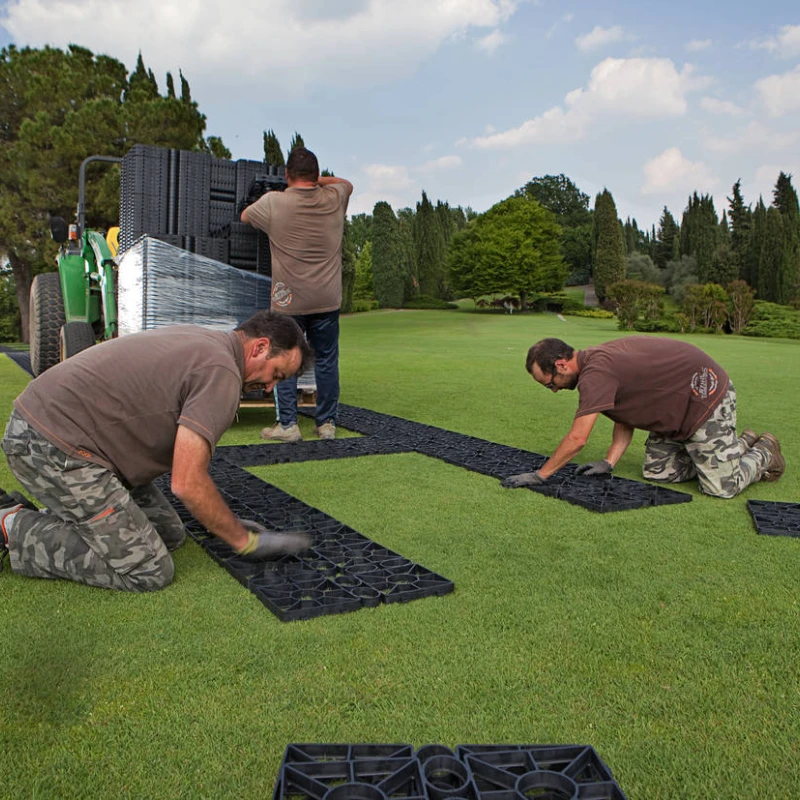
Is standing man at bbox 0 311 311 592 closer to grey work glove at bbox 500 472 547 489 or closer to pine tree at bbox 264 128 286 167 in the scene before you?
grey work glove at bbox 500 472 547 489

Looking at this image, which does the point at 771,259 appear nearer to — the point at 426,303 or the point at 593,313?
the point at 593,313

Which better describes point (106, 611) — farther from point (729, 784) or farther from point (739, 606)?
point (739, 606)

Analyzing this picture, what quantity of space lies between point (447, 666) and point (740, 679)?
35.3 inches

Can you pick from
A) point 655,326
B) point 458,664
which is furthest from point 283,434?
point 655,326

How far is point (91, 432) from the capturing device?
9.33ft

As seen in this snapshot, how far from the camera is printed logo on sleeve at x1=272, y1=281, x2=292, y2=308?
19.4ft

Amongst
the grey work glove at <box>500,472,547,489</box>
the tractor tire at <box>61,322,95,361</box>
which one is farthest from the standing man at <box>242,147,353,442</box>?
the tractor tire at <box>61,322,95,361</box>

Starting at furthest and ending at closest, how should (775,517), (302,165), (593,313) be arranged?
(593,313), (302,165), (775,517)

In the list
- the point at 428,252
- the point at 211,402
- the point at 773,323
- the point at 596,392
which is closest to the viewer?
the point at 211,402

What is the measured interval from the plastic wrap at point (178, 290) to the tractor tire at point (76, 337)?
5.05 ft

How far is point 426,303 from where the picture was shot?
51312 mm

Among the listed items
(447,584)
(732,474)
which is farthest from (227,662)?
(732,474)

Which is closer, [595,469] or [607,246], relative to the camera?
[595,469]

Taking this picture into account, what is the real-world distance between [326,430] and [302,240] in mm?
1600
